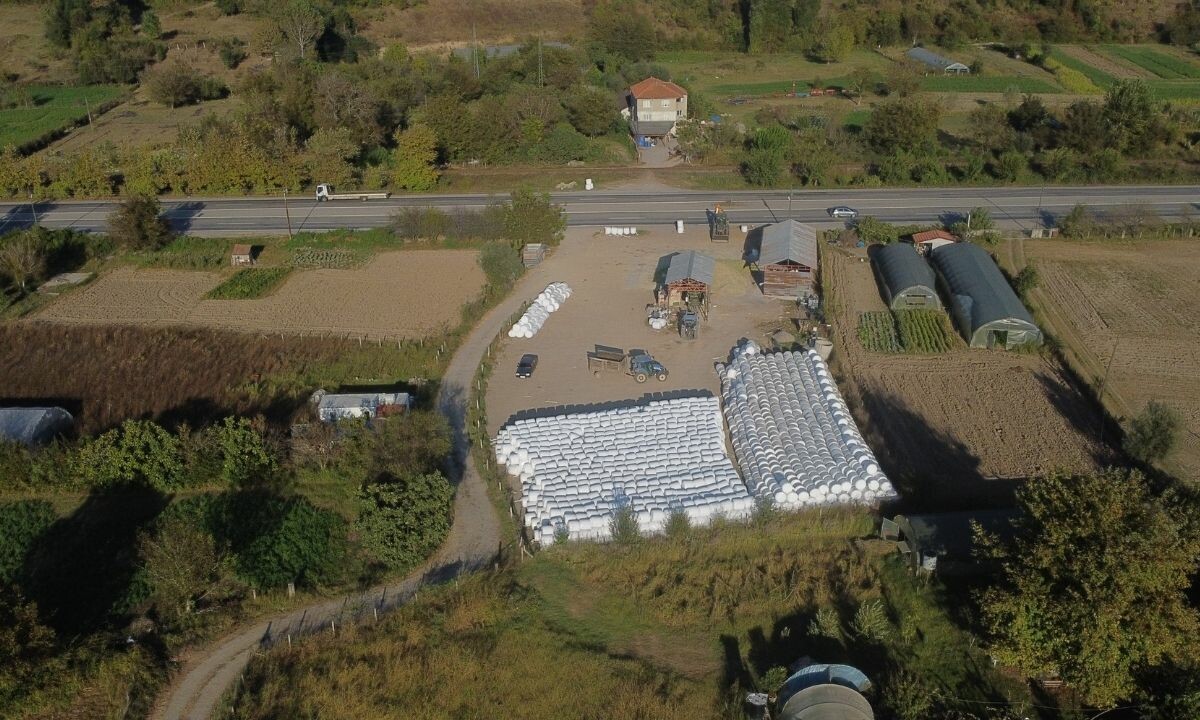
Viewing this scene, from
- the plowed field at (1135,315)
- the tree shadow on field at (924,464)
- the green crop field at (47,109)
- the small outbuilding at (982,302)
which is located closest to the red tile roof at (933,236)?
the small outbuilding at (982,302)

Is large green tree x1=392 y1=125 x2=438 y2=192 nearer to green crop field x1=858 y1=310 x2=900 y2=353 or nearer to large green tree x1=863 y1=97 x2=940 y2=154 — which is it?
large green tree x1=863 y1=97 x2=940 y2=154

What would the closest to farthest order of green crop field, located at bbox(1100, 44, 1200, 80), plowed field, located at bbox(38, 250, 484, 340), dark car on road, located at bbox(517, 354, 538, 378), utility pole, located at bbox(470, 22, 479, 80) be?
dark car on road, located at bbox(517, 354, 538, 378) < plowed field, located at bbox(38, 250, 484, 340) < utility pole, located at bbox(470, 22, 479, 80) < green crop field, located at bbox(1100, 44, 1200, 80)

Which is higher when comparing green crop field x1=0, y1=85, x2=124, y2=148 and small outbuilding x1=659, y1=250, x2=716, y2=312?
green crop field x1=0, y1=85, x2=124, y2=148

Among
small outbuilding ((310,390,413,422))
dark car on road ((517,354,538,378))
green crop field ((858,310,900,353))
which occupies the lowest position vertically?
green crop field ((858,310,900,353))

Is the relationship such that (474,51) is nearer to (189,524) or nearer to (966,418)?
(966,418)

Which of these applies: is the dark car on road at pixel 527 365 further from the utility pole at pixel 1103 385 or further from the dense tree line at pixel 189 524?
the utility pole at pixel 1103 385

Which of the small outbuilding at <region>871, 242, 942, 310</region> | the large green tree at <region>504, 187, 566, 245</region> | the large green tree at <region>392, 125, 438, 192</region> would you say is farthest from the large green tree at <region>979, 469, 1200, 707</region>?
the large green tree at <region>392, 125, 438, 192</region>

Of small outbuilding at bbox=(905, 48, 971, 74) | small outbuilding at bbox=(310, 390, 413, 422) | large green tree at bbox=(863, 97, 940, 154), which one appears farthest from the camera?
small outbuilding at bbox=(905, 48, 971, 74)
